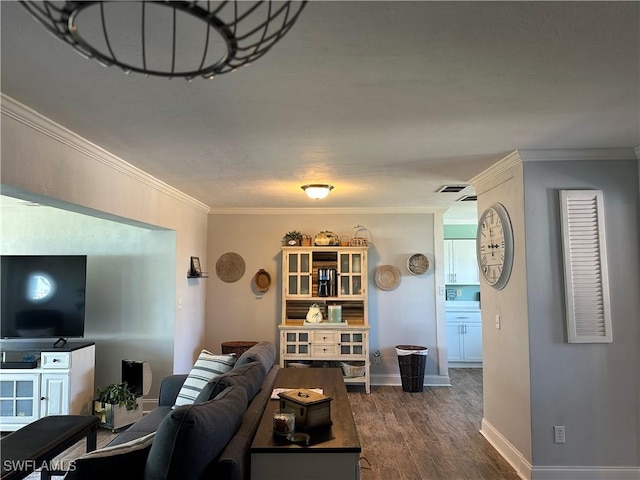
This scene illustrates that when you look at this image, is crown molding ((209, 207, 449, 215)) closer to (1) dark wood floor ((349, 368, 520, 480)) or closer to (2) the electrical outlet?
(2) the electrical outlet

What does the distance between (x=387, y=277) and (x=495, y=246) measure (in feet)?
7.84

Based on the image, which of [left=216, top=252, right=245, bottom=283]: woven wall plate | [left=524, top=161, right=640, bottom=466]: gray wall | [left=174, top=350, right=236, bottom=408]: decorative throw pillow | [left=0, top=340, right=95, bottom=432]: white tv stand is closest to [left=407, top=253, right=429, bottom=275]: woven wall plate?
[left=216, top=252, right=245, bottom=283]: woven wall plate

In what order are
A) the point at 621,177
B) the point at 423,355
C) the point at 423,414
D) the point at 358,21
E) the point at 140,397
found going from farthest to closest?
1. the point at 423,355
2. the point at 423,414
3. the point at 140,397
4. the point at 621,177
5. the point at 358,21

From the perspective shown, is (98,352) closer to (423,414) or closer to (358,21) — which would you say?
(423,414)

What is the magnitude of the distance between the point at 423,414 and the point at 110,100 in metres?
4.12

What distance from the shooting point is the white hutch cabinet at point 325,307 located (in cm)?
529

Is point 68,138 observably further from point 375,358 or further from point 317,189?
point 375,358

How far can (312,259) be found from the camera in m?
5.64

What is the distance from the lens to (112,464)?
167 cm

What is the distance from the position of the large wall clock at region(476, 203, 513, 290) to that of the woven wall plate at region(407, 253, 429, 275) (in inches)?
73.5

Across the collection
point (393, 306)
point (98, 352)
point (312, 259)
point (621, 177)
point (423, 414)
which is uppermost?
→ point (621, 177)

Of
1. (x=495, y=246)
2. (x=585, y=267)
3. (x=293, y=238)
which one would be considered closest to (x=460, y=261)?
(x=293, y=238)

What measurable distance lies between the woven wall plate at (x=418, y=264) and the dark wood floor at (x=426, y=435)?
5.15 feet

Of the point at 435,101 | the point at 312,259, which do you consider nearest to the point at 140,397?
the point at 312,259
